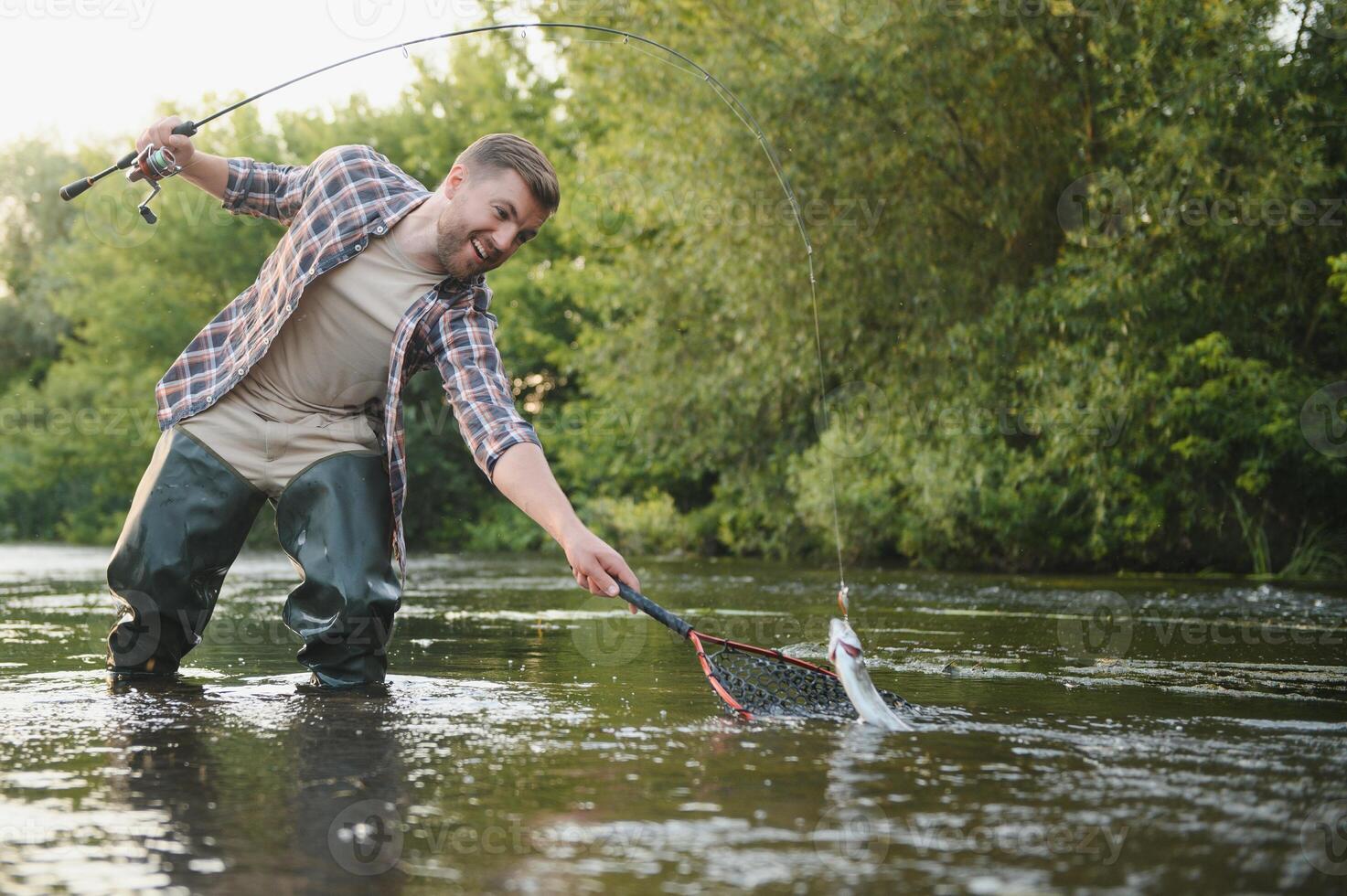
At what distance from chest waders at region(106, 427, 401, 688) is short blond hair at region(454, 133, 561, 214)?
3.46ft

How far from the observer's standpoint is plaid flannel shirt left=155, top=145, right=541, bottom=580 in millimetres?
4672

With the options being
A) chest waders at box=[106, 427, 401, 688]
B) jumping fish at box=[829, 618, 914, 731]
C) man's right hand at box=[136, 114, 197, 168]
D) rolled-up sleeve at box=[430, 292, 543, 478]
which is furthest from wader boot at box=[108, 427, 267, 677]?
jumping fish at box=[829, 618, 914, 731]

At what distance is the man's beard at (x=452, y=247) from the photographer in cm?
462

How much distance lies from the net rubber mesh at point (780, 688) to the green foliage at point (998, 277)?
10.2 metres

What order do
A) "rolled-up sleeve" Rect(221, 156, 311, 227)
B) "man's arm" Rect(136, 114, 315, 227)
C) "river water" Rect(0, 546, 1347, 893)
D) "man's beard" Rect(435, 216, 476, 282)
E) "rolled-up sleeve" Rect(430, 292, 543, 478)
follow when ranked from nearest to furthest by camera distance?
"river water" Rect(0, 546, 1347, 893) → "rolled-up sleeve" Rect(430, 292, 543, 478) → "man's beard" Rect(435, 216, 476, 282) → "man's arm" Rect(136, 114, 315, 227) → "rolled-up sleeve" Rect(221, 156, 311, 227)

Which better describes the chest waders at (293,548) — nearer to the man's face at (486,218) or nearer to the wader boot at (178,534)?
the wader boot at (178,534)

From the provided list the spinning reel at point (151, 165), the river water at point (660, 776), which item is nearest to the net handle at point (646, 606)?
the river water at point (660, 776)

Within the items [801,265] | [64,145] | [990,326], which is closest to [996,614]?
[990,326]

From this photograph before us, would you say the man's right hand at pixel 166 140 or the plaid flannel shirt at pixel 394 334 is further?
the man's right hand at pixel 166 140

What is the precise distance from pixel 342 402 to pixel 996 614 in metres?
5.47

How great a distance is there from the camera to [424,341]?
4.84 metres

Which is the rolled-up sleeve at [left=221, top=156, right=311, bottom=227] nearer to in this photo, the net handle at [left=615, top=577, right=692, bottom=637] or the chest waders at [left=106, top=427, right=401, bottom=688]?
the chest waders at [left=106, top=427, right=401, bottom=688]

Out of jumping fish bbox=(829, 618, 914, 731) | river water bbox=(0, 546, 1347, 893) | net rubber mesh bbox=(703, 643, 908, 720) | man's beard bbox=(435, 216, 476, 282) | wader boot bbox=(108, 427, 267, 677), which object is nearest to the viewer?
river water bbox=(0, 546, 1347, 893)

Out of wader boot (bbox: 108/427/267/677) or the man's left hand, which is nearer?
the man's left hand
